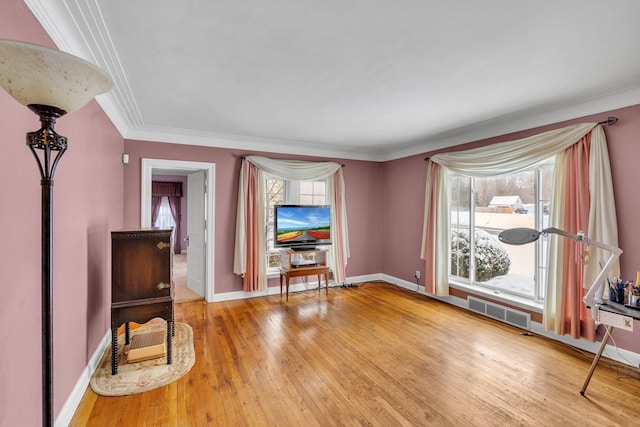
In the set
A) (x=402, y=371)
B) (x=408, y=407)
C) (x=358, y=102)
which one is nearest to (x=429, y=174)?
(x=358, y=102)

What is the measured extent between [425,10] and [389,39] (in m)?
0.32

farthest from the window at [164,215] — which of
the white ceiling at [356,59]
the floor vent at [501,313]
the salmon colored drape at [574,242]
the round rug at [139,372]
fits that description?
the salmon colored drape at [574,242]

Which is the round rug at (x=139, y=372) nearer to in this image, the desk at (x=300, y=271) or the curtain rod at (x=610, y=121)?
the desk at (x=300, y=271)

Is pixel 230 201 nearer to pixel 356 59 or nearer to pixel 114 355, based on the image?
pixel 114 355

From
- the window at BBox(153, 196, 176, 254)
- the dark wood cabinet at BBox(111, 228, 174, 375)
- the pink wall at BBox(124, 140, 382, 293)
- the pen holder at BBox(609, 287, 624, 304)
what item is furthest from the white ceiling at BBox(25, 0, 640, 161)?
the window at BBox(153, 196, 176, 254)

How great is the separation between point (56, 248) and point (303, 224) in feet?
11.2

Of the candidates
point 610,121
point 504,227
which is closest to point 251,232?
point 504,227

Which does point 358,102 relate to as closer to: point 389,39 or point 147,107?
point 389,39

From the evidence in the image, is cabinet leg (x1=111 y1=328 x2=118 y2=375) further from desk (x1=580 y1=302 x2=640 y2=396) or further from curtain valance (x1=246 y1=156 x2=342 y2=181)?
desk (x1=580 y1=302 x2=640 y2=396)

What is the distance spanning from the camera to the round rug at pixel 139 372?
7.80 feet

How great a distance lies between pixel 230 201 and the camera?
4.68 m

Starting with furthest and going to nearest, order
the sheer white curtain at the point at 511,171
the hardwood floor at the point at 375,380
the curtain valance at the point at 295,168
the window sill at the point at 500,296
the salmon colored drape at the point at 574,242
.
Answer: the curtain valance at the point at 295,168 → the window sill at the point at 500,296 → the salmon colored drape at the point at 574,242 → the sheer white curtain at the point at 511,171 → the hardwood floor at the point at 375,380

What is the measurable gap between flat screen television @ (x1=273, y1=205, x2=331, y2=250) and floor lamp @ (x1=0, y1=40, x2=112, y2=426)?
3.71m

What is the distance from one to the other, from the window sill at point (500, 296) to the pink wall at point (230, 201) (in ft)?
5.87
